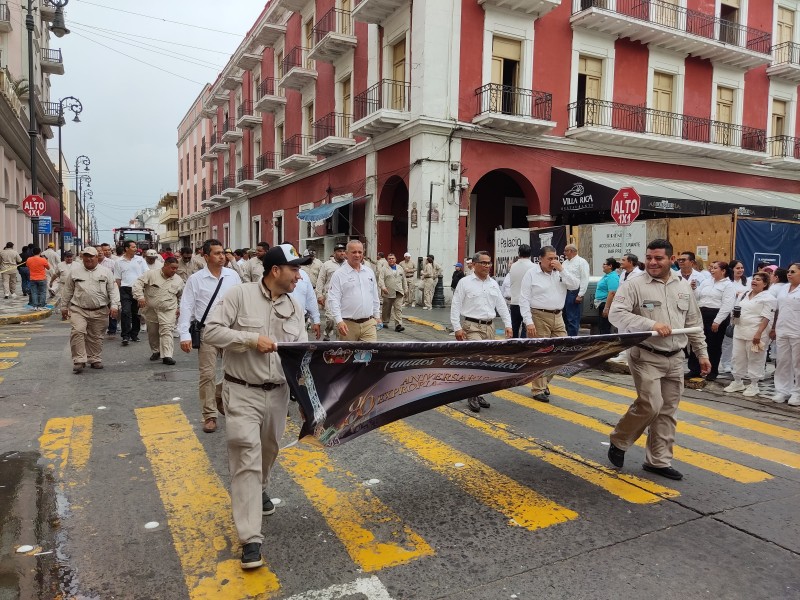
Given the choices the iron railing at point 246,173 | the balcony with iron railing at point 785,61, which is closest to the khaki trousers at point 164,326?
the iron railing at point 246,173

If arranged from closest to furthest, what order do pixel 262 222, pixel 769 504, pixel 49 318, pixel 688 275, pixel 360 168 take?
pixel 769 504 → pixel 688 275 → pixel 49 318 → pixel 360 168 → pixel 262 222

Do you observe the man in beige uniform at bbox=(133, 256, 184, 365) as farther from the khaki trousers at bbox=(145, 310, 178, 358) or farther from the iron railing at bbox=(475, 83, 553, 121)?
the iron railing at bbox=(475, 83, 553, 121)

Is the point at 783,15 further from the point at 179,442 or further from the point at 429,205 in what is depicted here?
the point at 179,442

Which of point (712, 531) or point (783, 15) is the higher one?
point (783, 15)

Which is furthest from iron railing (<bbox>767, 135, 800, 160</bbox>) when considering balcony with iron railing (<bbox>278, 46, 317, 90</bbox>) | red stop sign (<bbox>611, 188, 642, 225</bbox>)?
balcony with iron railing (<bbox>278, 46, 317, 90</bbox>)

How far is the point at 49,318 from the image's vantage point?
649 inches

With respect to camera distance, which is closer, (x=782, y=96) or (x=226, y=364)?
(x=226, y=364)

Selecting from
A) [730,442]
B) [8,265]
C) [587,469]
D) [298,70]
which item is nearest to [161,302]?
[587,469]

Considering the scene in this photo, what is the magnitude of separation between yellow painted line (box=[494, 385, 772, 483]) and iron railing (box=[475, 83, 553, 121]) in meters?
14.1

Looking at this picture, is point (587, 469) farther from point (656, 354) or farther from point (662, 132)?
point (662, 132)

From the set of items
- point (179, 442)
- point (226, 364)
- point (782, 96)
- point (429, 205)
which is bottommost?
point (179, 442)

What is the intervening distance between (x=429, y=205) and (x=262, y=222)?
18503mm

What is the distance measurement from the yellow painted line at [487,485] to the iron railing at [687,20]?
1940 cm

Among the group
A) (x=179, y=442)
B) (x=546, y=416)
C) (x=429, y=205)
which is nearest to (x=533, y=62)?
(x=429, y=205)
